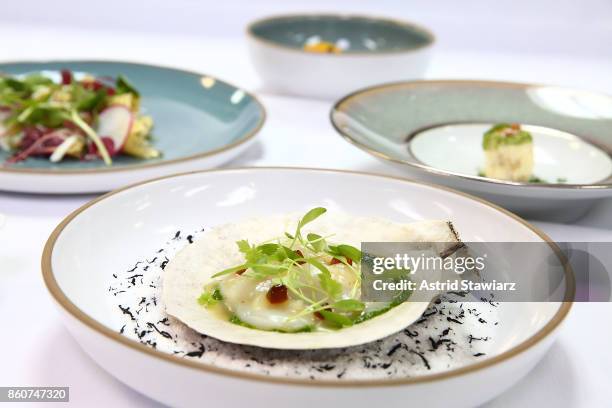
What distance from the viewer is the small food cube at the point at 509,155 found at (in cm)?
157

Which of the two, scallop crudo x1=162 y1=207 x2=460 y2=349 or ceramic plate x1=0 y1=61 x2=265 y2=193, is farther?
ceramic plate x1=0 y1=61 x2=265 y2=193

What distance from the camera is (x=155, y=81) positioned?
6.89 ft

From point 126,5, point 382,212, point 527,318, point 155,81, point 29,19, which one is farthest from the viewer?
point 126,5

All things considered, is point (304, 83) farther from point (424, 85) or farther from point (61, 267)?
point (61, 267)

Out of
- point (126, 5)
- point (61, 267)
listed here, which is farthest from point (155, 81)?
point (126, 5)

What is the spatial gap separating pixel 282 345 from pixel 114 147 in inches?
38.4

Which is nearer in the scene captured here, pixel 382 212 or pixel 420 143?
pixel 382 212

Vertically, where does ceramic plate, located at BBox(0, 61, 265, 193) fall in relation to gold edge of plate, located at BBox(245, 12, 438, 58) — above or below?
below

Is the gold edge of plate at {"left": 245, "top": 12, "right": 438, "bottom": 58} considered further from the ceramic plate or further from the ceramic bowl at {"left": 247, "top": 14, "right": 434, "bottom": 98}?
the ceramic plate

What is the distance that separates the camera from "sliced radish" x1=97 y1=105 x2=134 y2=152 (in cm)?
172

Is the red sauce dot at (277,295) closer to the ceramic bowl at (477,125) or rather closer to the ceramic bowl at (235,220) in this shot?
the ceramic bowl at (235,220)

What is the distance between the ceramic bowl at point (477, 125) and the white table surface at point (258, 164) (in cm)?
9

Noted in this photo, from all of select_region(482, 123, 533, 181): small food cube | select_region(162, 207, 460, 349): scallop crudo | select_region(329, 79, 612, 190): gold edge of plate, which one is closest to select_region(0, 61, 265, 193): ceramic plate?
select_region(329, 79, 612, 190): gold edge of plate

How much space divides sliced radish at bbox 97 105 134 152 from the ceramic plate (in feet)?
0.14
